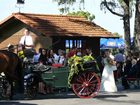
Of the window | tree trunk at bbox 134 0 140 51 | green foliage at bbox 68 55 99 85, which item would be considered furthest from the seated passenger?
tree trunk at bbox 134 0 140 51

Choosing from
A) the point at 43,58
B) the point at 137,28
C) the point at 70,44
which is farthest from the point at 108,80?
the point at 137,28

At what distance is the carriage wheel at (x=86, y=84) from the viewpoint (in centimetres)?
1633

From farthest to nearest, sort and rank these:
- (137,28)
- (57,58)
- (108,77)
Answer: (137,28) < (108,77) < (57,58)

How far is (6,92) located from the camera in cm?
1590

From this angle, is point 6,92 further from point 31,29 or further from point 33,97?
point 31,29

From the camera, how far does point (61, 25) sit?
28.4m

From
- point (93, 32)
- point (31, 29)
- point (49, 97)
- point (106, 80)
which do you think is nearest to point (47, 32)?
point (31, 29)

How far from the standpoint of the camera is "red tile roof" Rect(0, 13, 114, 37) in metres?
26.8

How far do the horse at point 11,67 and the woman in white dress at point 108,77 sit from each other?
403 centimetres

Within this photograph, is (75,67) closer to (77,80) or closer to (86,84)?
(77,80)

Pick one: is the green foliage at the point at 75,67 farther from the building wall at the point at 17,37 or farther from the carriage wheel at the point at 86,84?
the building wall at the point at 17,37

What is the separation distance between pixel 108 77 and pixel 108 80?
0.51 feet

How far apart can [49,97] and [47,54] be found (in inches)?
75.4

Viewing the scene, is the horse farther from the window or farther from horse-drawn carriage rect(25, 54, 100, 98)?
the window
